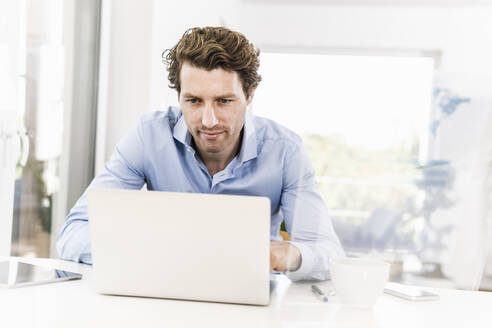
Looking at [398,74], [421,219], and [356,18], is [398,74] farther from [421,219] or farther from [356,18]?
[421,219]

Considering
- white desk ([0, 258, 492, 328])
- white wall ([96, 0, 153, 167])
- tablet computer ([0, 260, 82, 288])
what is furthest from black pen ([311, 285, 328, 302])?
white wall ([96, 0, 153, 167])

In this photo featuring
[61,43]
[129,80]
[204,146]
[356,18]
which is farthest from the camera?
[356,18]

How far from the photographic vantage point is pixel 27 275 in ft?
3.15

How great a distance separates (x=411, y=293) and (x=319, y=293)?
0.56ft

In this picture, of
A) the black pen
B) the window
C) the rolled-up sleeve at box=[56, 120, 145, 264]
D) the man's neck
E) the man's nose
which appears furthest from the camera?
the window

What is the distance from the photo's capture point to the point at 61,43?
2.31 metres

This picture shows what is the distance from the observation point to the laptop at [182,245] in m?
0.78

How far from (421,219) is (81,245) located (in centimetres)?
435

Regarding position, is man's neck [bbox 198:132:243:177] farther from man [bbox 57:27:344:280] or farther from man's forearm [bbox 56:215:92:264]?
man's forearm [bbox 56:215:92:264]

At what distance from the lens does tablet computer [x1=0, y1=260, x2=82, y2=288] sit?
2.97 feet

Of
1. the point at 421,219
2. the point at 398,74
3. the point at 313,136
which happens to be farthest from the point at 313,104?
the point at 421,219

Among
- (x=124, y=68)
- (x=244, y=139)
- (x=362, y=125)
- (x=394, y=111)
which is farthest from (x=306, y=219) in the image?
(x=394, y=111)

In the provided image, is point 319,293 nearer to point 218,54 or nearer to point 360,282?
point 360,282

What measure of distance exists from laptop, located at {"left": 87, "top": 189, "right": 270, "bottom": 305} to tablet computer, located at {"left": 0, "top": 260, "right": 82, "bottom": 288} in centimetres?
15
